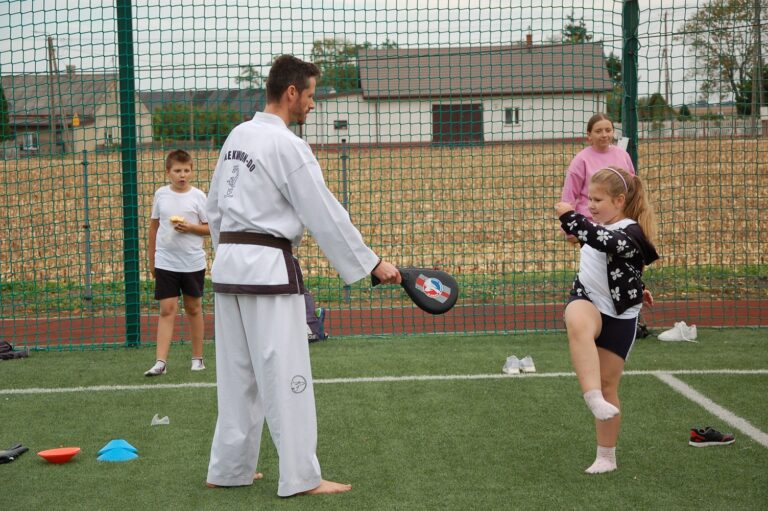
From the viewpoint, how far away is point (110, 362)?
8.27 metres

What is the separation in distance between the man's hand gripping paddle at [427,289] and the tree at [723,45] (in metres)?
7.08

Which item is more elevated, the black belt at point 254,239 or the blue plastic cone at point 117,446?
the black belt at point 254,239

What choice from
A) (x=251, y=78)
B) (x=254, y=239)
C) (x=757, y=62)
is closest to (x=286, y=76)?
(x=254, y=239)

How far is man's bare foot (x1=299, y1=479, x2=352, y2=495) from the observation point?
447cm

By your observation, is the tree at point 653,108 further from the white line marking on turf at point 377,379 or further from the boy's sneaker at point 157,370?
the boy's sneaker at point 157,370

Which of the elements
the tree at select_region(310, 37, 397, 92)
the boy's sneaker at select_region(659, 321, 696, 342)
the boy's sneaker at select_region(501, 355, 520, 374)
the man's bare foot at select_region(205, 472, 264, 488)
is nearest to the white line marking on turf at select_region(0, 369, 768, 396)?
the boy's sneaker at select_region(501, 355, 520, 374)

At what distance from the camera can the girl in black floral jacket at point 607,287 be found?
453 centimetres

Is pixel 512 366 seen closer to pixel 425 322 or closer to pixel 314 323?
pixel 314 323

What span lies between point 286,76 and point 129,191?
5109mm

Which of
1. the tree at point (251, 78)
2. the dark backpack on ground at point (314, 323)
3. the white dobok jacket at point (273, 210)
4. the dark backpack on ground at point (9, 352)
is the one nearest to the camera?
the white dobok jacket at point (273, 210)

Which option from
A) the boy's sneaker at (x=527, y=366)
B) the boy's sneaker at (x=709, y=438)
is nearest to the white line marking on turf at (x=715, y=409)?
the boy's sneaker at (x=709, y=438)

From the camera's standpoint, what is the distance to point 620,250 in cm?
451

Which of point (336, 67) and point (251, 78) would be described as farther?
point (336, 67)

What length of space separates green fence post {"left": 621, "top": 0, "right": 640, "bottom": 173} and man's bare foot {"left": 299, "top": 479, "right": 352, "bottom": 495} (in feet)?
18.7
